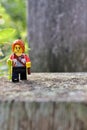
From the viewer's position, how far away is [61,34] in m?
2.33

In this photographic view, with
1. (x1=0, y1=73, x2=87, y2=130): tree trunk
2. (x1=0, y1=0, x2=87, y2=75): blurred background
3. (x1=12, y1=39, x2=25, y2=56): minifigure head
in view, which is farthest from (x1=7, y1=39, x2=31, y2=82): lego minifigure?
(x1=0, y1=0, x2=87, y2=75): blurred background

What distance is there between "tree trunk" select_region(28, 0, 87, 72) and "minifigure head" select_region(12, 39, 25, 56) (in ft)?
2.81

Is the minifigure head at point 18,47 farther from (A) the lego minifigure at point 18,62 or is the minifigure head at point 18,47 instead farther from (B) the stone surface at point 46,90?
(B) the stone surface at point 46,90

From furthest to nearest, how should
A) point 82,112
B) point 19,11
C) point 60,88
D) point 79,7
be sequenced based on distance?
1. point 19,11
2. point 79,7
3. point 60,88
4. point 82,112

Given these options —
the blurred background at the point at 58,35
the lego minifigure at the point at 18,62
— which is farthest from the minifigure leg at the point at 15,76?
the blurred background at the point at 58,35

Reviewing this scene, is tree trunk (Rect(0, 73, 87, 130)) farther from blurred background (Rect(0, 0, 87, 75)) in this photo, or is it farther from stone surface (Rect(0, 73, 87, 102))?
blurred background (Rect(0, 0, 87, 75))

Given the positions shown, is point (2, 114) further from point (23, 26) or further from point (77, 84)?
point (23, 26)

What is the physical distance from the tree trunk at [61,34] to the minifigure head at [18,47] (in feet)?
2.81

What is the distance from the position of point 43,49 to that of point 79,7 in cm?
35

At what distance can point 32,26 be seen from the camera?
243 cm

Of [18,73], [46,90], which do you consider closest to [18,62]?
[18,73]

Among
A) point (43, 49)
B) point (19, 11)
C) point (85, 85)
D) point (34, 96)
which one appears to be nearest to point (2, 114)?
point (34, 96)

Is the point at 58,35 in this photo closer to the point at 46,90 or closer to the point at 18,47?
the point at 18,47

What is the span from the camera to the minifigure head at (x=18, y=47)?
4.86 ft
